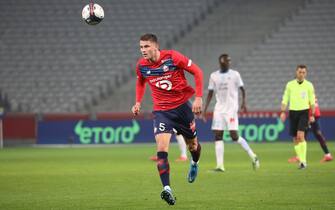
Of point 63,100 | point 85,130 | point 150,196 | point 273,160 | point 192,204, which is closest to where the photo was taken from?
point 192,204

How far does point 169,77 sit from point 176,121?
2.17ft

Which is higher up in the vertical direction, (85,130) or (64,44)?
(64,44)

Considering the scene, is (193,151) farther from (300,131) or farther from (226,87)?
(300,131)

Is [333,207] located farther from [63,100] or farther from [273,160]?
[63,100]

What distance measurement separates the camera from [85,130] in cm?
3106

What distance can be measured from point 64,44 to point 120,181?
25.0 m

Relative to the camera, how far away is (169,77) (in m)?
11.6

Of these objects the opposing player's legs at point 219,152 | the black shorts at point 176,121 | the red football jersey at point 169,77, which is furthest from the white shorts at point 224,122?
the red football jersey at point 169,77

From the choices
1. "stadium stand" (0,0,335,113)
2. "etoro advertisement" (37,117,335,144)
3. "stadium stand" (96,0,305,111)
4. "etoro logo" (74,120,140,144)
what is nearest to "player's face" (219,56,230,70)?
"etoro advertisement" (37,117,335,144)

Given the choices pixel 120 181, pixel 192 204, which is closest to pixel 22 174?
pixel 120 181

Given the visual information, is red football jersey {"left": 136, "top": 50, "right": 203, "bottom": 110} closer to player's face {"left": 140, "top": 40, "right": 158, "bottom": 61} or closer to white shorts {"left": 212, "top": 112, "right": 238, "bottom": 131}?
player's face {"left": 140, "top": 40, "right": 158, "bottom": 61}

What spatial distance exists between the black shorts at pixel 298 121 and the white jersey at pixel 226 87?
147 centimetres

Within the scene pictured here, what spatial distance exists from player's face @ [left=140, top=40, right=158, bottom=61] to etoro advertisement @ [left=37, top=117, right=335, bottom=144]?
1941 centimetres

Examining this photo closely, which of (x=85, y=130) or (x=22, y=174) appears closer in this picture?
(x=22, y=174)
